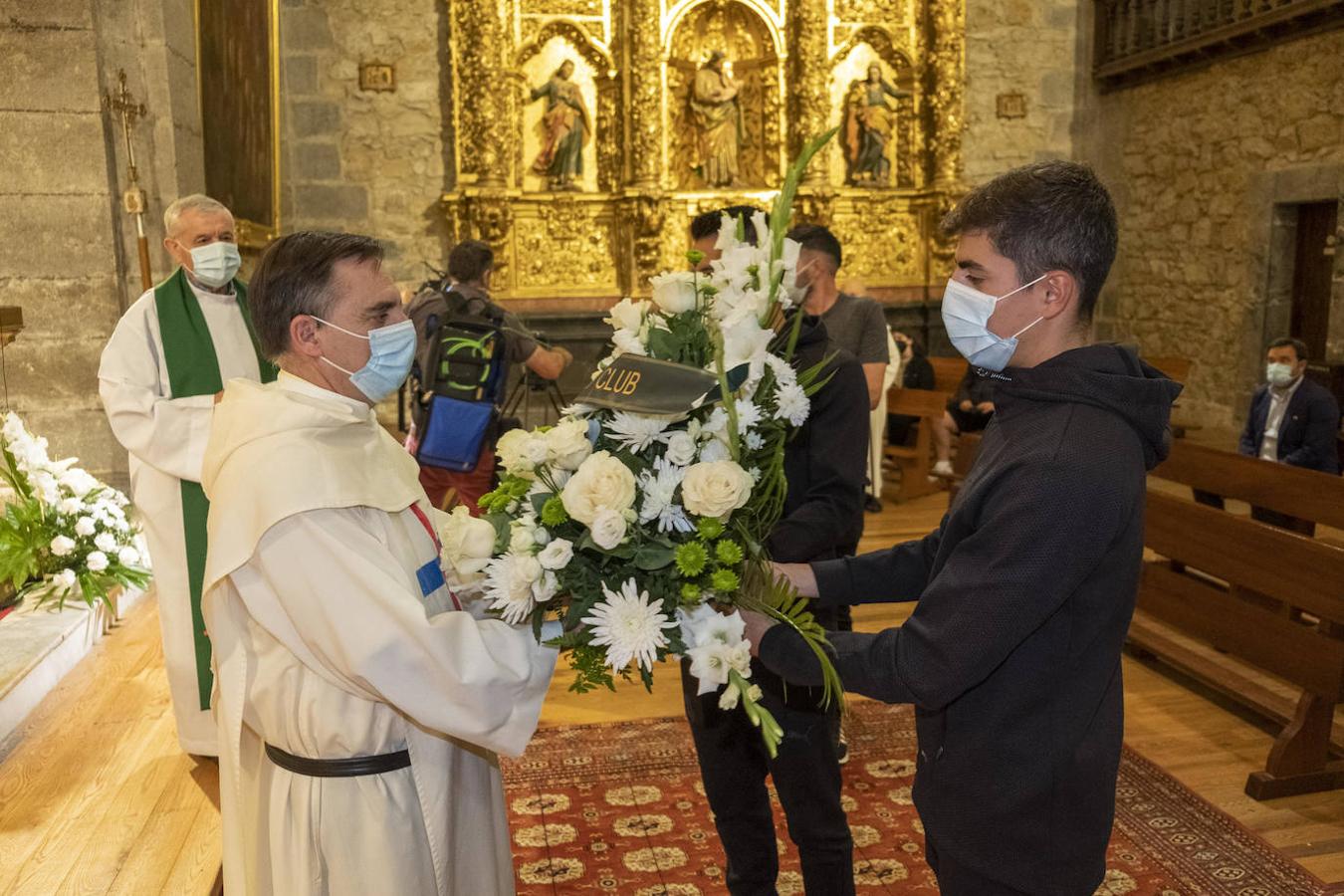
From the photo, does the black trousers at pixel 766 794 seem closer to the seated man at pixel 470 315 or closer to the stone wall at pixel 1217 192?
the seated man at pixel 470 315

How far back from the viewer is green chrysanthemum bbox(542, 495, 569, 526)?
1564mm

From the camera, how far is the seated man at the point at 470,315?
17.2 ft

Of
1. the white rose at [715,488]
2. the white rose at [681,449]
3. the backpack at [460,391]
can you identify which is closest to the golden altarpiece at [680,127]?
the backpack at [460,391]

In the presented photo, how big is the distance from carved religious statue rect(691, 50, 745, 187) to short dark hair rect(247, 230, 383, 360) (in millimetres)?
9296

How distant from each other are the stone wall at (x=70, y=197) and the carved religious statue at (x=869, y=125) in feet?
23.2

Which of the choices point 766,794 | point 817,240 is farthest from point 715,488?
point 817,240

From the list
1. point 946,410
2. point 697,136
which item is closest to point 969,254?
point 946,410

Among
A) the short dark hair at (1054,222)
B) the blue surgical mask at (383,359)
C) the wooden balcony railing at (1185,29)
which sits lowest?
the blue surgical mask at (383,359)

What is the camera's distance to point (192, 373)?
12.3ft

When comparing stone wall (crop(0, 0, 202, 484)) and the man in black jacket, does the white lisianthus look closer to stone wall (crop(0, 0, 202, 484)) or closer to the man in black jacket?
the man in black jacket

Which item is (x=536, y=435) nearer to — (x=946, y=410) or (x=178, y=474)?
(x=178, y=474)

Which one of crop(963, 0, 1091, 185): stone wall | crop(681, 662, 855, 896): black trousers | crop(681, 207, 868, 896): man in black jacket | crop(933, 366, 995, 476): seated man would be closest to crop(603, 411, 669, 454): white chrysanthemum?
crop(681, 207, 868, 896): man in black jacket

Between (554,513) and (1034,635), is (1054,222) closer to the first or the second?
(1034,635)

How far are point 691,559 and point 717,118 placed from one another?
9.74 m
